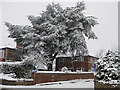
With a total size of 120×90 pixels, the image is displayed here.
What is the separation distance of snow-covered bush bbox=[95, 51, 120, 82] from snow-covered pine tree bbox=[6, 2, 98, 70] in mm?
14037

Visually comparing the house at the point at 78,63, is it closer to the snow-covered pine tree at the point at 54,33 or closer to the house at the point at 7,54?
the snow-covered pine tree at the point at 54,33

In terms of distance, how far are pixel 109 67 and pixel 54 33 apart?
49.3 ft

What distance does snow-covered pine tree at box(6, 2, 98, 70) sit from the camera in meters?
27.5

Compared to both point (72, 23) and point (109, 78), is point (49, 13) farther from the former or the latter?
point (109, 78)

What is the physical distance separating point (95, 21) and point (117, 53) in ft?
60.0

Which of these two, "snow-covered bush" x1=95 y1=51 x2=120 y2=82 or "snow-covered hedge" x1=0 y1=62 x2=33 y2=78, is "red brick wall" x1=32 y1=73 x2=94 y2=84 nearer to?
"snow-covered hedge" x1=0 y1=62 x2=33 y2=78

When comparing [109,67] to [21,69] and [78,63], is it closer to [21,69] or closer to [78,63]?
[21,69]

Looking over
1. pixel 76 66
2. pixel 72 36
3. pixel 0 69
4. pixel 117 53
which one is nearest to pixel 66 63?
pixel 76 66

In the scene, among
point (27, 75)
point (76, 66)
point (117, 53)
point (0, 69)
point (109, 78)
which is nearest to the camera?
point (109, 78)

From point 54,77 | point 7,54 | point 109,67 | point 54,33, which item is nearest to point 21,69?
point 54,77

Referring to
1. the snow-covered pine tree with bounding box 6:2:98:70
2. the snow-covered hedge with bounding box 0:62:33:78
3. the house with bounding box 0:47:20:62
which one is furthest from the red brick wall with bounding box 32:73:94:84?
the house with bounding box 0:47:20:62

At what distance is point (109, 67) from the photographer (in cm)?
1265

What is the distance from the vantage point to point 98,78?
13.0 meters

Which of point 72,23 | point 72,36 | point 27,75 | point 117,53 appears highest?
point 72,23
